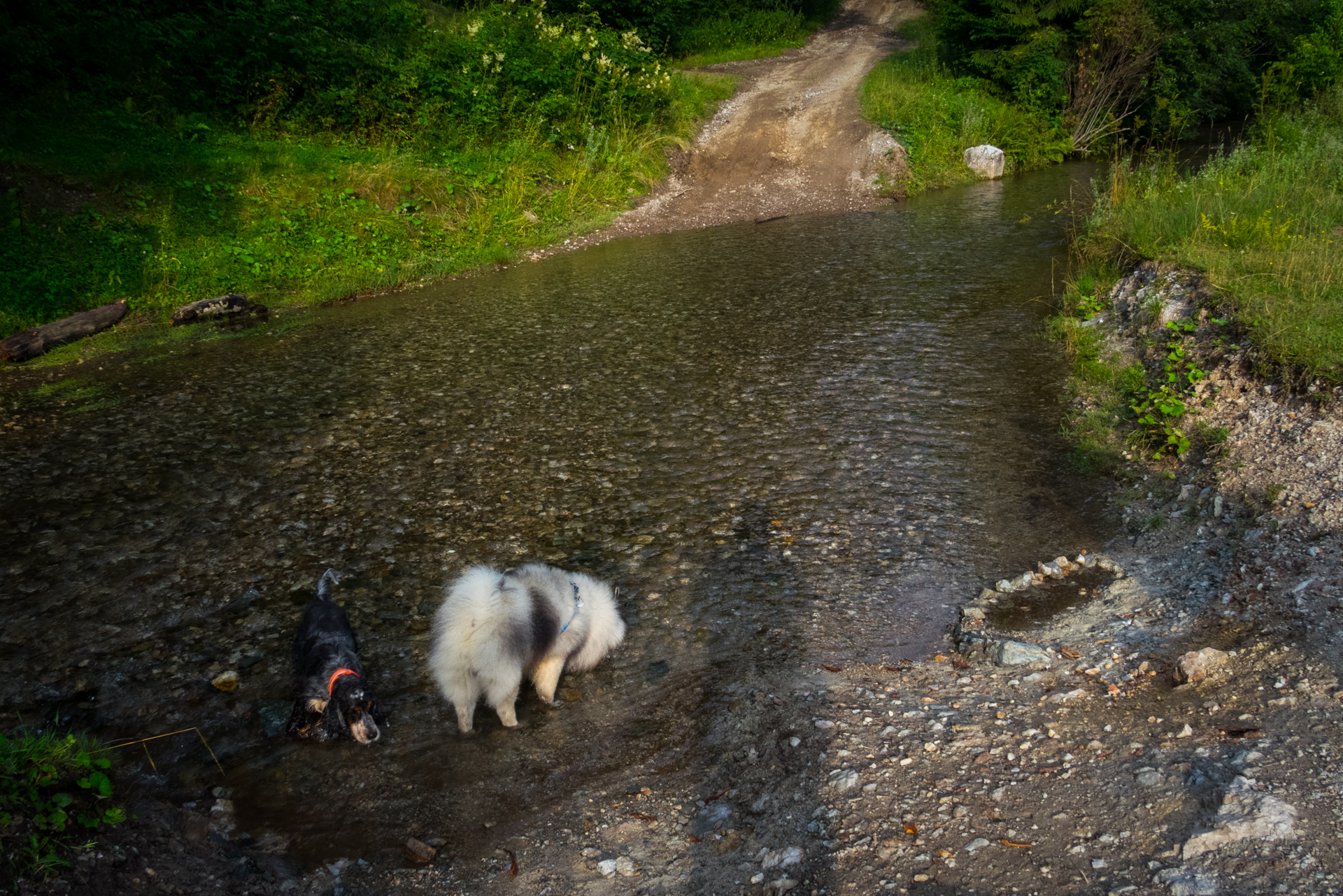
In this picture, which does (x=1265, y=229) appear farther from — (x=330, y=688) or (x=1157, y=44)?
(x=1157, y=44)

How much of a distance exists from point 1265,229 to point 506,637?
8.76 metres

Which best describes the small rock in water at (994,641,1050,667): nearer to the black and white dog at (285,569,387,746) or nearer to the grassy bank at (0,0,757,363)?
the black and white dog at (285,569,387,746)

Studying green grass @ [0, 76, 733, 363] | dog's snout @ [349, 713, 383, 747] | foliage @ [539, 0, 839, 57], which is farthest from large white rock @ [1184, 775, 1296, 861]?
foliage @ [539, 0, 839, 57]

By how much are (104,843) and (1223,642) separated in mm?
5691

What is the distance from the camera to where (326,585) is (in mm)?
5609

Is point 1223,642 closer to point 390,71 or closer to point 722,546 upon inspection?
point 722,546

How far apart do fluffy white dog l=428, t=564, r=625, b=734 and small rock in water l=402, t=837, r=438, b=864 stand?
0.83 metres

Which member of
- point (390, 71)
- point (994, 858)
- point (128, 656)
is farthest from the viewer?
point (390, 71)

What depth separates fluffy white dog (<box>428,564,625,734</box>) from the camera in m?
4.53

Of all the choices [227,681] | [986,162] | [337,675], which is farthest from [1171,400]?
[986,162]

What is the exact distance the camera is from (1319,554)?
494cm

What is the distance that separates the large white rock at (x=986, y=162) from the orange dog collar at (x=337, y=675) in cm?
2113

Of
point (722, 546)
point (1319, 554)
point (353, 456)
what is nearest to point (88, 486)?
point (353, 456)

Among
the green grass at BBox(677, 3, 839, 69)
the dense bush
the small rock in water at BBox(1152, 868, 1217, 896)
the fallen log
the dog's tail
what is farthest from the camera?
the green grass at BBox(677, 3, 839, 69)
